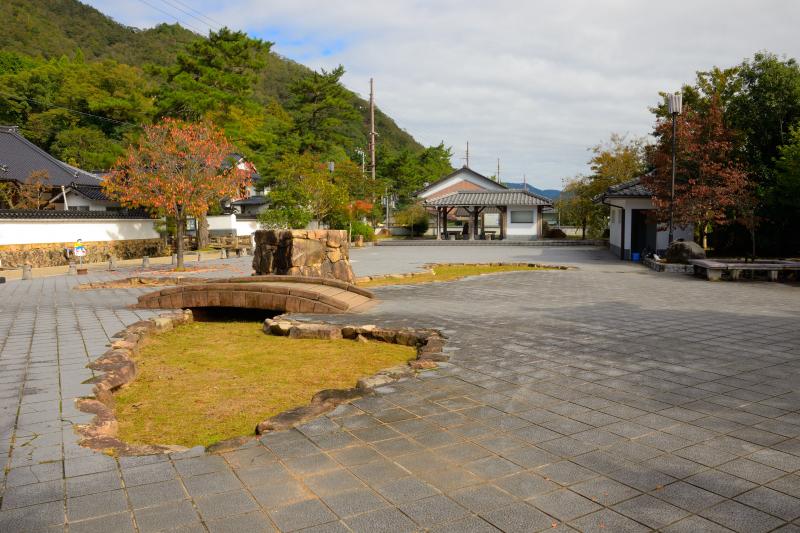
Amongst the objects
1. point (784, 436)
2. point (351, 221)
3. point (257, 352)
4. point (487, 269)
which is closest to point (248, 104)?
point (351, 221)

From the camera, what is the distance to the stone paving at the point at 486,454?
3.08m

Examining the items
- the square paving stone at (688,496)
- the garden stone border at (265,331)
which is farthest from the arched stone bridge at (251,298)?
the square paving stone at (688,496)

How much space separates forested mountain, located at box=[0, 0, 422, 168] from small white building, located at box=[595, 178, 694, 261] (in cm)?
2118

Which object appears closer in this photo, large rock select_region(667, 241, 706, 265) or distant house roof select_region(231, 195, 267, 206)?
large rock select_region(667, 241, 706, 265)

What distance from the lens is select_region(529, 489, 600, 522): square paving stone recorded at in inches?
121

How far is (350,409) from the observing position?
4.85 m

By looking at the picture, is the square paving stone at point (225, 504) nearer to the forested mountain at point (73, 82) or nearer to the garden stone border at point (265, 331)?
the garden stone border at point (265, 331)

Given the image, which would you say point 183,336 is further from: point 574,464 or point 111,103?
point 111,103

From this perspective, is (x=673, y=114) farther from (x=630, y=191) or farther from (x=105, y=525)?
(x=105, y=525)

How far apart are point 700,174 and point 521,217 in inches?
881

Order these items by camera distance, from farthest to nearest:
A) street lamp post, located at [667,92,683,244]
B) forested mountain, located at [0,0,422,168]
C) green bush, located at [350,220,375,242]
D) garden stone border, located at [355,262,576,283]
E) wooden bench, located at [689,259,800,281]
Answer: forested mountain, located at [0,0,422,168] < green bush, located at [350,220,375,242] < street lamp post, located at [667,92,683,244] < garden stone border, located at [355,262,576,283] < wooden bench, located at [689,259,800,281]

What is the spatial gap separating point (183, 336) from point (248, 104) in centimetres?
2509

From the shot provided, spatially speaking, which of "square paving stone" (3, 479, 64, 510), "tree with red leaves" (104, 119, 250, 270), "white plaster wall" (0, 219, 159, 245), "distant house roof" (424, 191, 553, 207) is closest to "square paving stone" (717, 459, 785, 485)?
"square paving stone" (3, 479, 64, 510)

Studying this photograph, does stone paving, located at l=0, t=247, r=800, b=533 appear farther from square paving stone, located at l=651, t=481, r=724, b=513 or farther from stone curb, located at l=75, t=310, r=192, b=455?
stone curb, located at l=75, t=310, r=192, b=455
